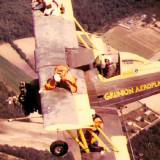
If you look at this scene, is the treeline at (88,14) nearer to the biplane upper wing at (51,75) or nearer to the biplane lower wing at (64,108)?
the biplane upper wing at (51,75)

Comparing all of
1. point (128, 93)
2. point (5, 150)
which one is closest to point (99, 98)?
point (128, 93)

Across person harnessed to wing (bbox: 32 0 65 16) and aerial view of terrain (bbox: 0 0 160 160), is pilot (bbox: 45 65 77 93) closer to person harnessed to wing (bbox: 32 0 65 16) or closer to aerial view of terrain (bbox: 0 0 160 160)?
aerial view of terrain (bbox: 0 0 160 160)

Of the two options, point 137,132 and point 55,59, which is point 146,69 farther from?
point 137,132

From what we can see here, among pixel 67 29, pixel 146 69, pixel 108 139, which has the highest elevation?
pixel 67 29

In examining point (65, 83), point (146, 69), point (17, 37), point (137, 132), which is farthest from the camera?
point (17, 37)

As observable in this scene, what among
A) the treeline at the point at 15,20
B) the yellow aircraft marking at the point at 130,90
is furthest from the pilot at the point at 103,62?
the treeline at the point at 15,20

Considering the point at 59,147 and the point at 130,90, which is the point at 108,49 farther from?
the point at 59,147

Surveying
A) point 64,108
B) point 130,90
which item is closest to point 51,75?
point 64,108
